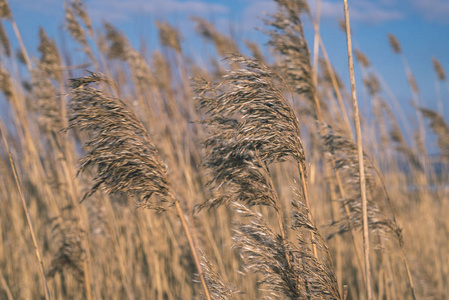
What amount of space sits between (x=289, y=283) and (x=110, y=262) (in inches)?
94.5

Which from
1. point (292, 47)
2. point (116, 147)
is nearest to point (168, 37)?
point (292, 47)

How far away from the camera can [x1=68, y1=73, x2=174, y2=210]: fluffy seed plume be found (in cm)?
134

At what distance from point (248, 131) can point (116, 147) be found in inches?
19.2

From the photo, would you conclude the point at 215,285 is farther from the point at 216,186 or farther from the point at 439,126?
the point at 439,126

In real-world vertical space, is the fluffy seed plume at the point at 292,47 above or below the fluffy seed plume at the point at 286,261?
above

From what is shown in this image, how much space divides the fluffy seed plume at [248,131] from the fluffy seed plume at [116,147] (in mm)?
210

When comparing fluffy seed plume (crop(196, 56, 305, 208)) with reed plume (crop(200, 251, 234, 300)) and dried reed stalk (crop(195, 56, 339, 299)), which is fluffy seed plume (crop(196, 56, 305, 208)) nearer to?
dried reed stalk (crop(195, 56, 339, 299))

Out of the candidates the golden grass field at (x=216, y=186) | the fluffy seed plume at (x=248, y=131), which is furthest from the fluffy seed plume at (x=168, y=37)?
the fluffy seed plume at (x=248, y=131)

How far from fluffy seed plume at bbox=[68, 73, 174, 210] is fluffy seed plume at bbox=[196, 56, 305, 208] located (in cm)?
21

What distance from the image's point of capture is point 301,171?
1.31 meters

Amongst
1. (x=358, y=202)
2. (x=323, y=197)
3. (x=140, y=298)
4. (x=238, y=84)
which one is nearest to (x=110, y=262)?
(x=140, y=298)

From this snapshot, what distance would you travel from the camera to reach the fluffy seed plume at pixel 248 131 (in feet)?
4.33

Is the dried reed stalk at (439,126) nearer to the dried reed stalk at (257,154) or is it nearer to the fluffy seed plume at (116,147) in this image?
the dried reed stalk at (257,154)

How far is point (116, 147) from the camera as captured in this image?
136 cm
